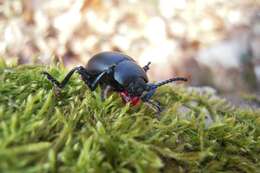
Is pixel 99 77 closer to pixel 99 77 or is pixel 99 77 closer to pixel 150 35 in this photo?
pixel 99 77

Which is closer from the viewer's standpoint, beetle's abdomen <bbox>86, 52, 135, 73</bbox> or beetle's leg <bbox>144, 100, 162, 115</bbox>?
beetle's leg <bbox>144, 100, 162, 115</bbox>

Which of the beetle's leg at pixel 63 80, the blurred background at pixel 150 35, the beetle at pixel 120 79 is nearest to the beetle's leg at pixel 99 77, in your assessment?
the beetle at pixel 120 79

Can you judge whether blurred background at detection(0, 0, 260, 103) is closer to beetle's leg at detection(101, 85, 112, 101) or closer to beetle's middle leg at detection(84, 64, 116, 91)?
beetle's middle leg at detection(84, 64, 116, 91)

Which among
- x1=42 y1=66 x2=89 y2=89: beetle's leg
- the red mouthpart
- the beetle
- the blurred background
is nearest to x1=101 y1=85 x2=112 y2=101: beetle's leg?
the beetle

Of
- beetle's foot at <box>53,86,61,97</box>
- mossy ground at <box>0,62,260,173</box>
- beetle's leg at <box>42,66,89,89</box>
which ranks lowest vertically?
mossy ground at <box>0,62,260,173</box>

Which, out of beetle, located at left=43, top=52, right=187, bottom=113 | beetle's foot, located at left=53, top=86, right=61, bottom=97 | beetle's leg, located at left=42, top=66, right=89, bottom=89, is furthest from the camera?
beetle, located at left=43, top=52, right=187, bottom=113

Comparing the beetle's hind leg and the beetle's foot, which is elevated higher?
the beetle's foot

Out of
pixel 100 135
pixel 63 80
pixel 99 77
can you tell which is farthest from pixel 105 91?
pixel 100 135

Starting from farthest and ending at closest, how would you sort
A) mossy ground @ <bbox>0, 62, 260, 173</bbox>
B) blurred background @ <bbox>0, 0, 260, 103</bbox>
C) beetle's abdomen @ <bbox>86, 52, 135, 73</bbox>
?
blurred background @ <bbox>0, 0, 260, 103</bbox>, beetle's abdomen @ <bbox>86, 52, 135, 73</bbox>, mossy ground @ <bbox>0, 62, 260, 173</bbox>
